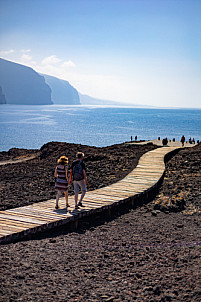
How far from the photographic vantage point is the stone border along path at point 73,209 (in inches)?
296

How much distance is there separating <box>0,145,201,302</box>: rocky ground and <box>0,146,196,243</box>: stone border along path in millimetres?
369

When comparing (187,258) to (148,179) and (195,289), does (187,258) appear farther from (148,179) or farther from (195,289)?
(148,179)

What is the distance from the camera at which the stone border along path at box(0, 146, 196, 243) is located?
7.52 metres

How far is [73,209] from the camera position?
30.0 ft

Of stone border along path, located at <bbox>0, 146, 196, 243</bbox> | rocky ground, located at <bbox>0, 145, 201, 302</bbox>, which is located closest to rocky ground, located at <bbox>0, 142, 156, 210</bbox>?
Answer: stone border along path, located at <bbox>0, 146, 196, 243</bbox>

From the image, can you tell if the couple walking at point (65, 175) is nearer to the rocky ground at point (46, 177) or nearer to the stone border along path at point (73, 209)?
the stone border along path at point (73, 209)

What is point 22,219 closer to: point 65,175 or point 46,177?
point 65,175

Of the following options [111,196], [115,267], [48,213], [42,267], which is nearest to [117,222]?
[111,196]

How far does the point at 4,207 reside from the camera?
11477 mm

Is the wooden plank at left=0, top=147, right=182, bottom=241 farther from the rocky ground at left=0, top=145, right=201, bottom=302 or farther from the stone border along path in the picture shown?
the rocky ground at left=0, top=145, right=201, bottom=302

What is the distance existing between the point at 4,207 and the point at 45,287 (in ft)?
21.7

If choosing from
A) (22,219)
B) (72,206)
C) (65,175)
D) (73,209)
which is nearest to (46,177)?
(72,206)

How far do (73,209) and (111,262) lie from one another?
277cm

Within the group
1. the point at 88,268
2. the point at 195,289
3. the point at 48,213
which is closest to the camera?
the point at 195,289
